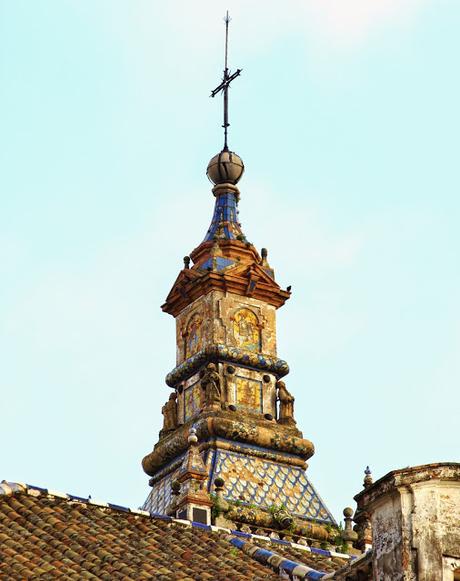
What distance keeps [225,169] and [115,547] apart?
21389 millimetres

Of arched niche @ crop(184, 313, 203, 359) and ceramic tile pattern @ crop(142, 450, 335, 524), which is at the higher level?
arched niche @ crop(184, 313, 203, 359)

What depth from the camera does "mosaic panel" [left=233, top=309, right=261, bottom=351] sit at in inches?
1531

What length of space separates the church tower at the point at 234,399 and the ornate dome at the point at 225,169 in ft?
4.99

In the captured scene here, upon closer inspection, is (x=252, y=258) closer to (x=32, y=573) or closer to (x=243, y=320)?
(x=243, y=320)

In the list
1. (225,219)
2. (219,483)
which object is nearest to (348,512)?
(219,483)

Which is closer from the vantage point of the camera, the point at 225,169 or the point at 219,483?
the point at 219,483

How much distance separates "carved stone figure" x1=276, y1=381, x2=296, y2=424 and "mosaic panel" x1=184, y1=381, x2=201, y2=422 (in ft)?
6.38

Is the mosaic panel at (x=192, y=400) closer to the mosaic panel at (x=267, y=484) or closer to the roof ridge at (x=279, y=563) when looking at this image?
the mosaic panel at (x=267, y=484)

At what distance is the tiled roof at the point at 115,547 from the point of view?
827 inches

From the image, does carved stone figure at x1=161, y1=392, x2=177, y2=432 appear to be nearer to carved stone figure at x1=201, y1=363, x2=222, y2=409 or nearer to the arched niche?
the arched niche

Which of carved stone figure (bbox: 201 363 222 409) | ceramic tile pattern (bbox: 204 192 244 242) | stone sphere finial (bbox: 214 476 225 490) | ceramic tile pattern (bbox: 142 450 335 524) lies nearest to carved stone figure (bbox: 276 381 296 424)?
ceramic tile pattern (bbox: 142 450 335 524)

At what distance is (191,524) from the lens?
24.6 m

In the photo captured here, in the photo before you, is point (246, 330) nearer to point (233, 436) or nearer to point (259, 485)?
point (233, 436)

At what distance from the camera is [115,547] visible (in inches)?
877
